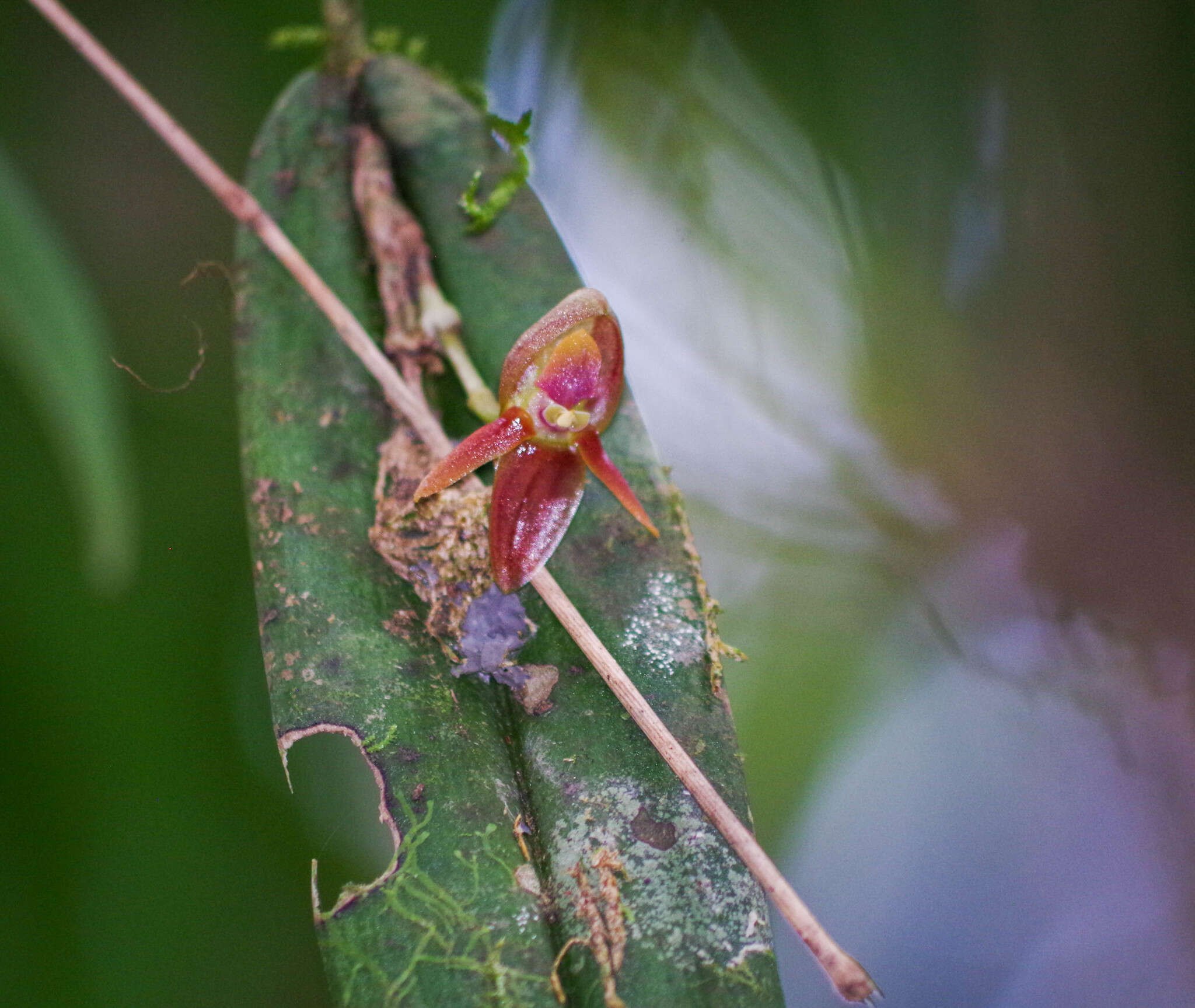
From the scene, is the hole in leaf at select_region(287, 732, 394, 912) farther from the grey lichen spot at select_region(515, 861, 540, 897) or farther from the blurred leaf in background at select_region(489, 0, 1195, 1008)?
the blurred leaf in background at select_region(489, 0, 1195, 1008)

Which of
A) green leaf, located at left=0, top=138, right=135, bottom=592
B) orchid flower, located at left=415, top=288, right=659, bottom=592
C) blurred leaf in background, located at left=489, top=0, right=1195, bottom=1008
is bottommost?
blurred leaf in background, located at left=489, top=0, right=1195, bottom=1008

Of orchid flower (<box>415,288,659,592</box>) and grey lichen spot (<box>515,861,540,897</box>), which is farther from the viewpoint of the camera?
orchid flower (<box>415,288,659,592</box>)

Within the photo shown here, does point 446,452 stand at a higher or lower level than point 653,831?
higher

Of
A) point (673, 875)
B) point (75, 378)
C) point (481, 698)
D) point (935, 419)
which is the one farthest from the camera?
point (935, 419)

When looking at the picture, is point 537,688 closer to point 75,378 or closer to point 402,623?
point 402,623

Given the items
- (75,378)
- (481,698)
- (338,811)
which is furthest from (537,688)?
(75,378)

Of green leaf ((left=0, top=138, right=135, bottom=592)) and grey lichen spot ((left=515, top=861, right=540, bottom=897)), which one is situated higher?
green leaf ((left=0, top=138, right=135, bottom=592))

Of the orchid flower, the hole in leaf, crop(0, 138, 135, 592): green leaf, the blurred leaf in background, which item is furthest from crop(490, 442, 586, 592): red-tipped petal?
crop(0, 138, 135, 592): green leaf
